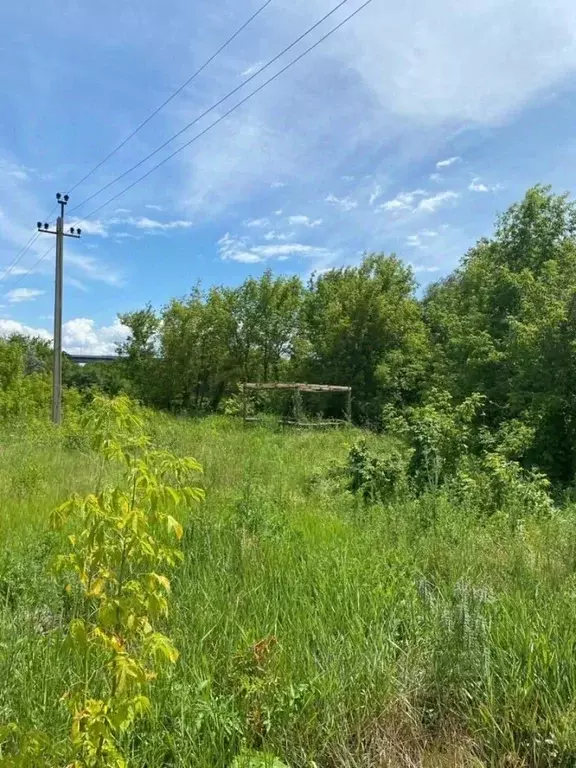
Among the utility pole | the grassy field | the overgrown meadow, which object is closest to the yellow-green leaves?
the overgrown meadow

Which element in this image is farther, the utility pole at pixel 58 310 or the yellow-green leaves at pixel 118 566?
the utility pole at pixel 58 310

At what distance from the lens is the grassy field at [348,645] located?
196 centimetres

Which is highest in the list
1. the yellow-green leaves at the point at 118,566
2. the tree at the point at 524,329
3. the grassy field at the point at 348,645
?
the tree at the point at 524,329

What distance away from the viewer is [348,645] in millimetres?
2352

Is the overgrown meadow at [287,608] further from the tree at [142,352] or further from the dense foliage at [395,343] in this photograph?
the tree at [142,352]

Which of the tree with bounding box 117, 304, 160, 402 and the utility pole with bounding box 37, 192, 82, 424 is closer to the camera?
the utility pole with bounding box 37, 192, 82, 424

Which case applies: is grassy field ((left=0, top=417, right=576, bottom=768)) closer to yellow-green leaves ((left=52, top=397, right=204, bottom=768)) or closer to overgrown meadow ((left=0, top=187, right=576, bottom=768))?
overgrown meadow ((left=0, top=187, right=576, bottom=768))

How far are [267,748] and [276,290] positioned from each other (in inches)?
886

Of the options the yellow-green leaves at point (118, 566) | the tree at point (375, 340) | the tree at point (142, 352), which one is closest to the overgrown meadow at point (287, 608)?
the yellow-green leaves at point (118, 566)

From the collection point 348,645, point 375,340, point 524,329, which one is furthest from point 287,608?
point 375,340

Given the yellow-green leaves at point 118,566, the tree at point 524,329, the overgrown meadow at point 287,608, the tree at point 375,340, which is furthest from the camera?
the tree at point 375,340

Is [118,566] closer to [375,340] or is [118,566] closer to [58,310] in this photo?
[58,310]

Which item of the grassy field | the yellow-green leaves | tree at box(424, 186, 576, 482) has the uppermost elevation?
tree at box(424, 186, 576, 482)

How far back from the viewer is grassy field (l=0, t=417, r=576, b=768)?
6.43 ft
